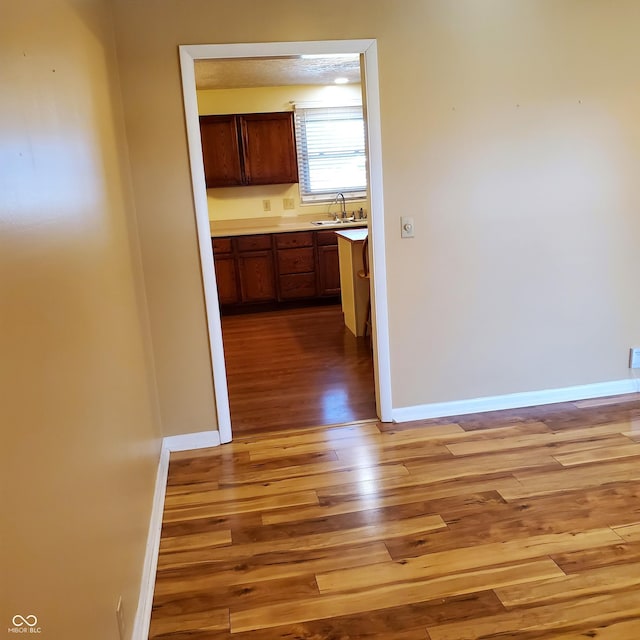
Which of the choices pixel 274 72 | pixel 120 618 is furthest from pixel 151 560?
pixel 274 72

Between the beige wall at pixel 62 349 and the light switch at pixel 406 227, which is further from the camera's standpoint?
the light switch at pixel 406 227

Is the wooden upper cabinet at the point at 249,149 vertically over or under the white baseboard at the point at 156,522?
over

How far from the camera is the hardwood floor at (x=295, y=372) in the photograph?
353 centimetres

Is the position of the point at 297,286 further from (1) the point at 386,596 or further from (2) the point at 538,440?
(1) the point at 386,596

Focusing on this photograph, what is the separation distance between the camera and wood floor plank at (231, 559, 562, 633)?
1916 mm

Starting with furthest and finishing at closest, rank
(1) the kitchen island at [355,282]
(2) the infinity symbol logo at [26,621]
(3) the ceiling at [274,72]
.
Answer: (3) the ceiling at [274,72], (1) the kitchen island at [355,282], (2) the infinity symbol logo at [26,621]

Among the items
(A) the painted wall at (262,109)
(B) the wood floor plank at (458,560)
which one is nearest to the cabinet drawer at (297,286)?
(A) the painted wall at (262,109)

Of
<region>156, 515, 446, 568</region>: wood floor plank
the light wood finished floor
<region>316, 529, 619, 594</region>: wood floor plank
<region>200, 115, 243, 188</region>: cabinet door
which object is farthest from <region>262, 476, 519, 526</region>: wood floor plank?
<region>200, 115, 243, 188</region>: cabinet door

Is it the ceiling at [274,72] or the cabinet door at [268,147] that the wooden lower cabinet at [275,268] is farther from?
the ceiling at [274,72]

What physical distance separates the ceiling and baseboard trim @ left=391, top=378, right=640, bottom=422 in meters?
3.01

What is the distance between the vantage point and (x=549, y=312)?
3.40 m

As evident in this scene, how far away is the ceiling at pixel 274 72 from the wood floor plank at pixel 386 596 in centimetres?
410

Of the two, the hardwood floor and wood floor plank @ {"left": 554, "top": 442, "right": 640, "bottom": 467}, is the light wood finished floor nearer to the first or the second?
wood floor plank @ {"left": 554, "top": 442, "right": 640, "bottom": 467}

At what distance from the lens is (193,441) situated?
3.21m
